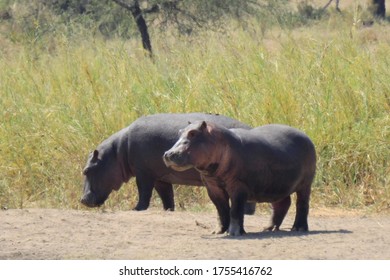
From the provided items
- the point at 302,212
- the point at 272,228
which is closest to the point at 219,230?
the point at 272,228

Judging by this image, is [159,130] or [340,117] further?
[340,117]

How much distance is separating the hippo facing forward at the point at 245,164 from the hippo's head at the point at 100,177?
7.03 feet

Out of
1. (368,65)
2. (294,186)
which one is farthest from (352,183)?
(294,186)

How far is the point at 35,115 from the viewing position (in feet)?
36.7

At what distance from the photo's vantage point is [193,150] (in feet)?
23.6

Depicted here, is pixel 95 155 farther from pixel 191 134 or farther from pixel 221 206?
pixel 191 134

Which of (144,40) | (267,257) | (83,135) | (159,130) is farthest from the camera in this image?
(144,40)

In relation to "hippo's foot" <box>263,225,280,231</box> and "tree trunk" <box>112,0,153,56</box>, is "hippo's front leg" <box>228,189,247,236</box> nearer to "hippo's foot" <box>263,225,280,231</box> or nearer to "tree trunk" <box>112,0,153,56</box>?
"hippo's foot" <box>263,225,280,231</box>

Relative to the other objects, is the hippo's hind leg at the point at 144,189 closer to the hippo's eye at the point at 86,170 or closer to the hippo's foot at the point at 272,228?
the hippo's eye at the point at 86,170

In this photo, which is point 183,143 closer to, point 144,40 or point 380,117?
point 380,117

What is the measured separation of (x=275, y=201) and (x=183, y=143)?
102 centimetres

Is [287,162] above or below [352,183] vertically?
above

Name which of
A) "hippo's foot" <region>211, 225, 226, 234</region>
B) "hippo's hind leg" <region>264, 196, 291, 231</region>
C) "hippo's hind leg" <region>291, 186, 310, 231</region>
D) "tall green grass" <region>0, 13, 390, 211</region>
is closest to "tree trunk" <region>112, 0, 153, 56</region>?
"tall green grass" <region>0, 13, 390, 211</region>

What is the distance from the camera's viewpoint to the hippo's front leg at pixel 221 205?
7578mm
